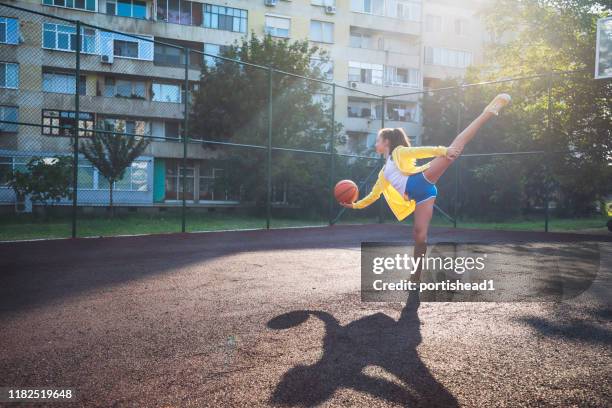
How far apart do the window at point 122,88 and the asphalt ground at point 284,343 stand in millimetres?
24758

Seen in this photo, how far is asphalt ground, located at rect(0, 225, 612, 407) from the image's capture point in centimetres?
246

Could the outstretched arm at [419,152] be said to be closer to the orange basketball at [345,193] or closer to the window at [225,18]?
the orange basketball at [345,193]

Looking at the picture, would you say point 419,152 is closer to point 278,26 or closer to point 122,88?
point 122,88

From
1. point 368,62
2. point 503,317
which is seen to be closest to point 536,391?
point 503,317

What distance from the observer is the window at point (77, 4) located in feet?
91.2

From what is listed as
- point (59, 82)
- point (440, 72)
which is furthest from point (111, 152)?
point (440, 72)

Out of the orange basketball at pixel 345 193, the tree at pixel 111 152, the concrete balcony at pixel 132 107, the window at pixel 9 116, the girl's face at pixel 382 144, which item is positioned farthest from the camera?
the concrete balcony at pixel 132 107

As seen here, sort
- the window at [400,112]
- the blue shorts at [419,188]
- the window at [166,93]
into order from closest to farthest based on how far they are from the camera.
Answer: the blue shorts at [419,188] < the window at [166,93] < the window at [400,112]

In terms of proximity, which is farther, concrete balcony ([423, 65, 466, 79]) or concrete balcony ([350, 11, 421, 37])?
concrete balcony ([423, 65, 466, 79])

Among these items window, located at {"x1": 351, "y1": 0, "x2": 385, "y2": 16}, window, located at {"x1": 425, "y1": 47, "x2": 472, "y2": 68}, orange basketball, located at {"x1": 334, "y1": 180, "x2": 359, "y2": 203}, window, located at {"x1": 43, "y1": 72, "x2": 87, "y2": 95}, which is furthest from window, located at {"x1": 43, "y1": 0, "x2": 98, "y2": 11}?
orange basketball, located at {"x1": 334, "y1": 180, "x2": 359, "y2": 203}

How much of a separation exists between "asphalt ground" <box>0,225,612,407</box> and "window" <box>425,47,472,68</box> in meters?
33.2

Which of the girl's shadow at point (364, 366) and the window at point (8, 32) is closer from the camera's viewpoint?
the girl's shadow at point (364, 366)

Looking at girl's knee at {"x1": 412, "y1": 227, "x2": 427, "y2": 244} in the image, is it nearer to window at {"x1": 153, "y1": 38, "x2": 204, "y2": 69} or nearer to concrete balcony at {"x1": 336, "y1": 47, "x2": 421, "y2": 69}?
window at {"x1": 153, "y1": 38, "x2": 204, "y2": 69}

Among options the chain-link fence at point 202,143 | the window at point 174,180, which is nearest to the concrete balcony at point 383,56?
the chain-link fence at point 202,143
